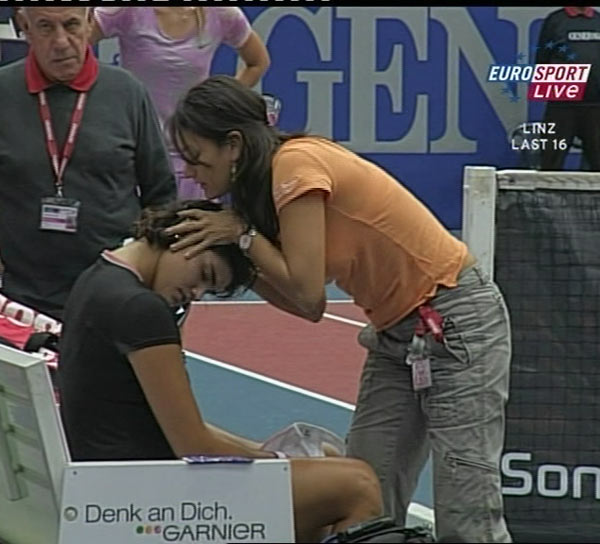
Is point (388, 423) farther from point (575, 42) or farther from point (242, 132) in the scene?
point (575, 42)

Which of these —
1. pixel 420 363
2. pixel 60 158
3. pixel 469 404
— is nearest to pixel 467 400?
pixel 469 404

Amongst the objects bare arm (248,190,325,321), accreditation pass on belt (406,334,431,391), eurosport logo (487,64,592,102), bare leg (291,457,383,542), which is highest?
bare arm (248,190,325,321)

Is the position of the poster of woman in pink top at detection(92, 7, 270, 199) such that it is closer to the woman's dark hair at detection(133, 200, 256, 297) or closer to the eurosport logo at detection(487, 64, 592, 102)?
the woman's dark hair at detection(133, 200, 256, 297)

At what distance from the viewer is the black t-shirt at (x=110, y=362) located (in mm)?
3316

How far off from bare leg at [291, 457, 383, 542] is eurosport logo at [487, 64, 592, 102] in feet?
27.1

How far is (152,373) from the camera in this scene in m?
3.30

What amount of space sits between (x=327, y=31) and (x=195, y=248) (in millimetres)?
8037

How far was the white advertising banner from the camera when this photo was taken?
10.7ft

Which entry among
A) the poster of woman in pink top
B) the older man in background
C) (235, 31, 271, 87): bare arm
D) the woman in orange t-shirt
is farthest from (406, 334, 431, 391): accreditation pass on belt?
(235, 31, 271, 87): bare arm

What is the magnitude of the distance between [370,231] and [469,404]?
471mm

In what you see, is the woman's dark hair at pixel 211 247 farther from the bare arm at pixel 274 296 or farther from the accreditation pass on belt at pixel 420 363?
the accreditation pass on belt at pixel 420 363

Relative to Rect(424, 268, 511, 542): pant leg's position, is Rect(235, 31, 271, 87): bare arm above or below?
above

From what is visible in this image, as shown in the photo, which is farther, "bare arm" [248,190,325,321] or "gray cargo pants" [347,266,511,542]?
"gray cargo pants" [347,266,511,542]

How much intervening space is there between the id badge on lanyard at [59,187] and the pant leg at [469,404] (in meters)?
1.40
